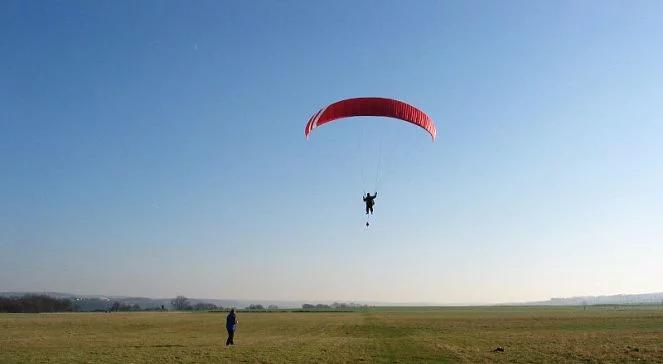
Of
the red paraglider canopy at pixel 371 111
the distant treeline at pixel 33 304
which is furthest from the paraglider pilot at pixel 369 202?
the distant treeline at pixel 33 304

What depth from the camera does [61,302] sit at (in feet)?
480

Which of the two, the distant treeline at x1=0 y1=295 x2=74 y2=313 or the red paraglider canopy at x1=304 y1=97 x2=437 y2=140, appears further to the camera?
the distant treeline at x1=0 y1=295 x2=74 y2=313

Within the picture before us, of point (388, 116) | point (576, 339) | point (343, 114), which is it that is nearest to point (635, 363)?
point (576, 339)

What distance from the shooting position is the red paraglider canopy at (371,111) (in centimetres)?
2422

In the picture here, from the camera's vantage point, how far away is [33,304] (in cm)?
13238

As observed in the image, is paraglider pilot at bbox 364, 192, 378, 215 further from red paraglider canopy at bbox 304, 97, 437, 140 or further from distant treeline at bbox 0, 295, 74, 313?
distant treeline at bbox 0, 295, 74, 313

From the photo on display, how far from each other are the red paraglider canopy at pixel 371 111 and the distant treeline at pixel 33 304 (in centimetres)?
12216

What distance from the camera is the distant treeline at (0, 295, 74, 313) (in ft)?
412

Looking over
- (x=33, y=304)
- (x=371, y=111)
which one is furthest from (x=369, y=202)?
(x=33, y=304)

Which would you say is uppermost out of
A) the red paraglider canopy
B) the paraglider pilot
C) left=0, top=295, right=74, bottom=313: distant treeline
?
the red paraglider canopy

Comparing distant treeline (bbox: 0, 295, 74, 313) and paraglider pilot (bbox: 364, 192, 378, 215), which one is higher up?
paraglider pilot (bbox: 364, 192, 378, 215)

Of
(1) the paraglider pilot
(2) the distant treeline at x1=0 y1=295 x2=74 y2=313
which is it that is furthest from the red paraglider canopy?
(2) the distant treeline at x1=0 y1=295 x2=74 y2=313

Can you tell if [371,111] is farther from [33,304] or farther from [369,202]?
[33,304]

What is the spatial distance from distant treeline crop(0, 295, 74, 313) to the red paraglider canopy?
401 feet
